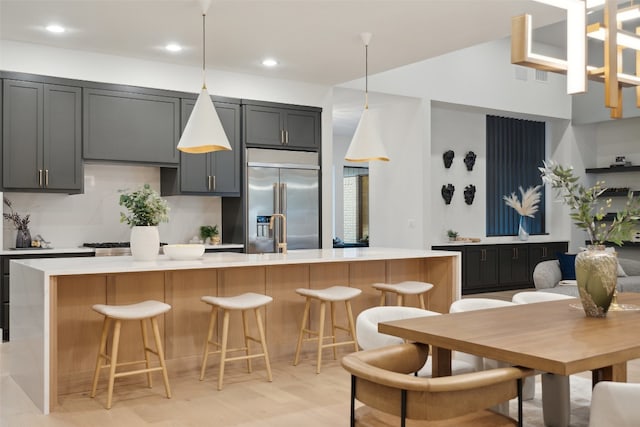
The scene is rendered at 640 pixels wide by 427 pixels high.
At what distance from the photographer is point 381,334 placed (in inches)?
109

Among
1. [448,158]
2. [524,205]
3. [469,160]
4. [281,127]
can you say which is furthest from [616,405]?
[524,205]

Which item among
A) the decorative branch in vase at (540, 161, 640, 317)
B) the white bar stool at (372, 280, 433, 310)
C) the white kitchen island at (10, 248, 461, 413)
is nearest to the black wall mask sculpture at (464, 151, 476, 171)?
the white kitchen island at (10, 248, 461, 413)

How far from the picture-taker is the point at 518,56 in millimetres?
2779

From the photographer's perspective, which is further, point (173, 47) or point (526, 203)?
point (526, 203)

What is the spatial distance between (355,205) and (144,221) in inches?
348

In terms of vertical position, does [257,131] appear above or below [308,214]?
above

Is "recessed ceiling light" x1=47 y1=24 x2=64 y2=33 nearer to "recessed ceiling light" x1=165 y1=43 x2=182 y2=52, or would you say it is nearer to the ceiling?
the ceiling

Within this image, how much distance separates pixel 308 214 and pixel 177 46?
8.02 ft

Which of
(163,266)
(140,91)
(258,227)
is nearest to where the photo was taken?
(163,266)

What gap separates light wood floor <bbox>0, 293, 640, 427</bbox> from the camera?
139 inches

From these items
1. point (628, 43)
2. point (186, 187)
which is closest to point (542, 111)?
point (186, 187)

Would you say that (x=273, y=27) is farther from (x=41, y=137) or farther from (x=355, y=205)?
(x=355, y=205)

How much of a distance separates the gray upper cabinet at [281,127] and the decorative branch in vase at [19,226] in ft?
7.86

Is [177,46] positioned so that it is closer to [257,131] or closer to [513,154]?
[257,131]
